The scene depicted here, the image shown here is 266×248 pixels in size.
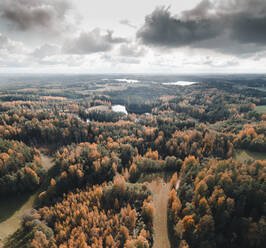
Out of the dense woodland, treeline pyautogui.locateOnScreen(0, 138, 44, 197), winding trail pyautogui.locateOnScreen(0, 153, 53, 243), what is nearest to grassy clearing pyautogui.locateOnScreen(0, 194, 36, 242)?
winding trail pyautogui.locateOnScreen(0, 153, 53, 243)

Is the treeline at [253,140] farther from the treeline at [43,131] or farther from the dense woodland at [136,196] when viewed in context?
the treeline at [43,131]

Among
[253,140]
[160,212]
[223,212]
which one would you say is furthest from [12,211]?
[253,140]

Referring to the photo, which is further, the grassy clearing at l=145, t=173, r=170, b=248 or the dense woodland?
the grassy clearing at l=145, t=173, r=170, b=248

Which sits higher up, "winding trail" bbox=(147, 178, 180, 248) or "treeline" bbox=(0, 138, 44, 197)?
"treeline" bbox=(0, 138, 44, 197)

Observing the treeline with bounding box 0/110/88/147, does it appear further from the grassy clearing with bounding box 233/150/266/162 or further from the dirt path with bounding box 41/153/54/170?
the grassy clearing with bounding box 233/150/266/162

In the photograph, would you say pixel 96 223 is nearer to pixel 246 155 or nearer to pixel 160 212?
pixel 160 212

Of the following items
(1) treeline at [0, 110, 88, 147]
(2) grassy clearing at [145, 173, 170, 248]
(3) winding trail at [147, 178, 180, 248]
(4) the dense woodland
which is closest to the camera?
(4) the dense woodland
